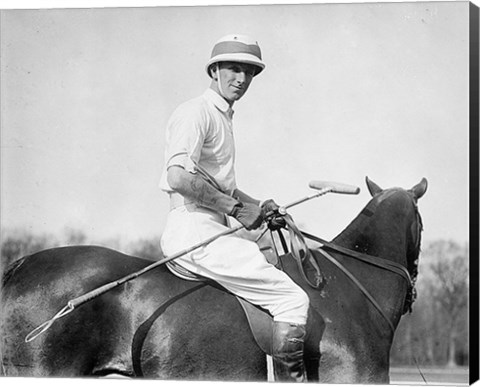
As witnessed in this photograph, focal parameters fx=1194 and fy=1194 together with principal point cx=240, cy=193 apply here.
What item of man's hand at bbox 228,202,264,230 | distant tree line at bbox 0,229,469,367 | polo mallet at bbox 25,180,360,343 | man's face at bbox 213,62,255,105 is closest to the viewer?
polo mallet at bbox 25,180,360,343

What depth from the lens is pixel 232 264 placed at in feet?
25.2

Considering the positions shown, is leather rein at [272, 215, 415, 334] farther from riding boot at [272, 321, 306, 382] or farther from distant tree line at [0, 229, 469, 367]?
riding boot at [272, 321, 306, 382]

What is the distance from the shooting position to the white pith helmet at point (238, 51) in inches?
314

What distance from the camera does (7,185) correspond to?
841 cm

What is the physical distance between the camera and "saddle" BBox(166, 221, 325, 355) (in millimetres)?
7516

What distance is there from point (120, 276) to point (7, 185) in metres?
1.26

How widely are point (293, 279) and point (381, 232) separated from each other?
0.68 metres

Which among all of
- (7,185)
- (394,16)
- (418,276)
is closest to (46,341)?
(7,185)

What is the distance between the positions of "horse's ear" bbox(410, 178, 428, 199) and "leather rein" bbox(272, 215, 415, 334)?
504 millimetres

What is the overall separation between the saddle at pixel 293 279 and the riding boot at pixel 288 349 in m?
0.05

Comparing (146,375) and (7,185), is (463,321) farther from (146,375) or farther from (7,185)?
(7,185)

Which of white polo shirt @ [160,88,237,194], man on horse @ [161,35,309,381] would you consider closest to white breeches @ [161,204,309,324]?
man on horse @ [161,35,309,381]

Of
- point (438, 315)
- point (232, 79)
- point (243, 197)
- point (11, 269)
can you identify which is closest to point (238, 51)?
point (232, 79)

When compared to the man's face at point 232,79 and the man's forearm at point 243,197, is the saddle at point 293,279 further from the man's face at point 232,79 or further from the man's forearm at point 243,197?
the man's face at point 232,79
